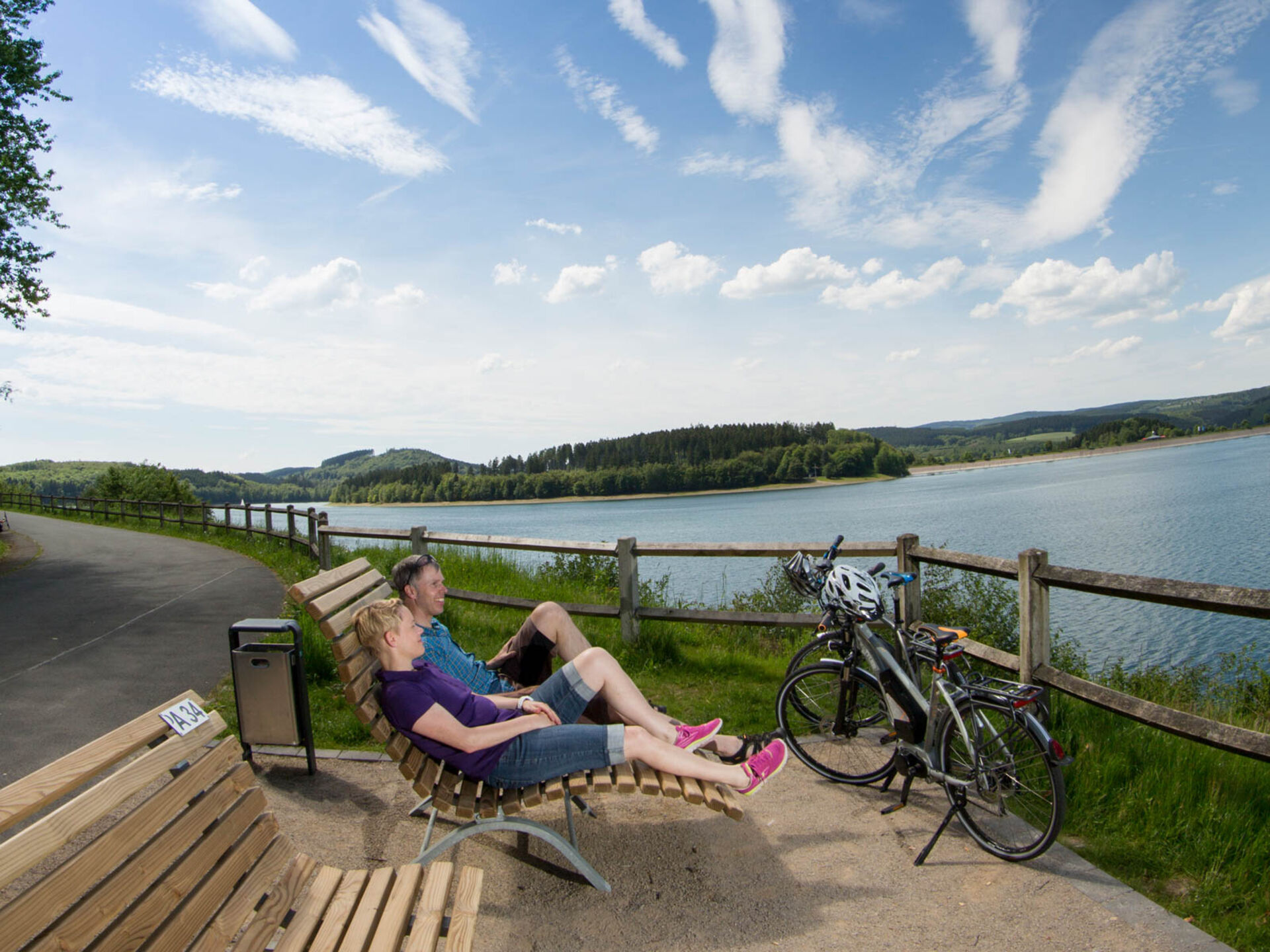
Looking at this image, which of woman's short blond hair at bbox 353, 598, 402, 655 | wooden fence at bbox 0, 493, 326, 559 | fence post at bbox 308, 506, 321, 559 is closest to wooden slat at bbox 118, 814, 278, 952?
woman's short blond hair at bbox 353, 598, 402, 655

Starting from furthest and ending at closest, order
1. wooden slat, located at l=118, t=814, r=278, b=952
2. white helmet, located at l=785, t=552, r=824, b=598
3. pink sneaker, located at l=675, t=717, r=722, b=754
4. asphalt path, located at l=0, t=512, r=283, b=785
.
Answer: asphalt path, located at l=0, t=512, r=283, b=785, white helmet, located at l=785, t=552, r=824, b=598, pink sneaker, located at l=675, t=717, r=722, b=754, wooden slat, located at l=118, t=814, r=278, b=952

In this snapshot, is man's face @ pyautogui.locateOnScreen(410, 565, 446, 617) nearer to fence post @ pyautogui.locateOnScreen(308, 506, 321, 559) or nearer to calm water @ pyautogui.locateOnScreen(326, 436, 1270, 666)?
calm water @ pyautogui.locateOnScreen(326, 436, 1270, 666)

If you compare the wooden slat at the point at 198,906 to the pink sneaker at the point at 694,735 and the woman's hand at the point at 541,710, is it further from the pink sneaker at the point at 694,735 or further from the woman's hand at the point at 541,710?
the pink sneaker at the point at 694,735

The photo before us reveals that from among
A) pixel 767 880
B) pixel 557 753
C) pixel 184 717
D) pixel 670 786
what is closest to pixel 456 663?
pixel 557 753

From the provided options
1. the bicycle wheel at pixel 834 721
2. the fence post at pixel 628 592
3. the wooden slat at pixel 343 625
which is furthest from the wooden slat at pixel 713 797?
the fence post at pixel 628 592

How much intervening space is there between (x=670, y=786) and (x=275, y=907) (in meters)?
1.42

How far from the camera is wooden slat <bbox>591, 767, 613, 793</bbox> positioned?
304 centimetres

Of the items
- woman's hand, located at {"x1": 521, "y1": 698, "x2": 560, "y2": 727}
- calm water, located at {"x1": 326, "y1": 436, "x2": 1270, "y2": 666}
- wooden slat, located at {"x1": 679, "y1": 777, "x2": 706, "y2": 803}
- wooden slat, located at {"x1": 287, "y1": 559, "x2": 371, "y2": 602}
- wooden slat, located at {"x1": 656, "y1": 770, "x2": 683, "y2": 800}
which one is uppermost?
wooden slat, located at {"x1": 287, "y1": 559, "x2": 371, "y2": 602}

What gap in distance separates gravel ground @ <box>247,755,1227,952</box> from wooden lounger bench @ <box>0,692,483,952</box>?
871mm

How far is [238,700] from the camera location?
460cm

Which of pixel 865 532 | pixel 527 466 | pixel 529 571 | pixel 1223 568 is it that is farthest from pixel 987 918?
pixel 527 466

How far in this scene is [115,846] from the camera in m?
1.75

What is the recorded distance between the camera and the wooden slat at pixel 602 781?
9.98 ft

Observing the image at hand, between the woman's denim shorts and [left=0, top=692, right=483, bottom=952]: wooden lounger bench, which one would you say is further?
the woman's denim shorts
